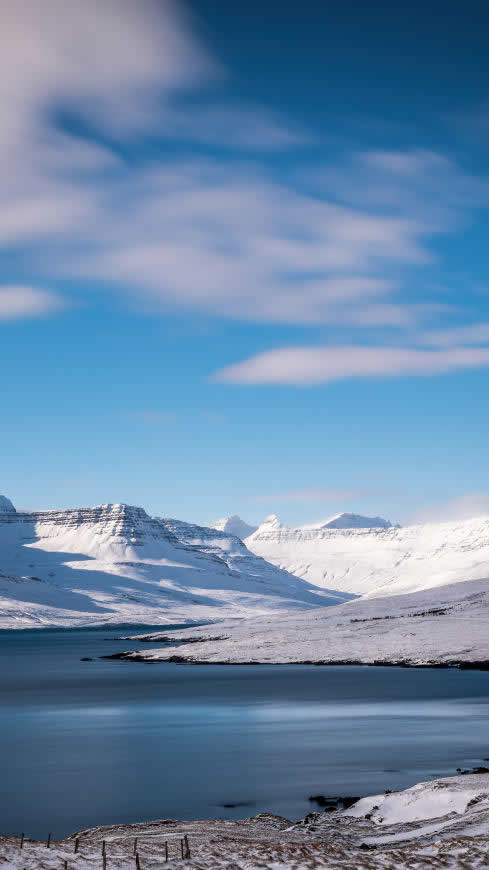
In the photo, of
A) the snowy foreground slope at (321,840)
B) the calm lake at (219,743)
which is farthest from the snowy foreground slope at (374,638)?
the snowy foreground slope at (321,840)

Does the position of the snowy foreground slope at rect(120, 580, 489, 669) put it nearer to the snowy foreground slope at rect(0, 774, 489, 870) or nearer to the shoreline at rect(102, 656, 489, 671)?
the shoreline at rect(102, 656, 489, 671)

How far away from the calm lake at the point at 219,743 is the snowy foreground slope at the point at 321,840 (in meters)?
4.31

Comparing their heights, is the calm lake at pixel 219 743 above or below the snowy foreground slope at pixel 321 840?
below

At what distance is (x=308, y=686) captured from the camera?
313 feet

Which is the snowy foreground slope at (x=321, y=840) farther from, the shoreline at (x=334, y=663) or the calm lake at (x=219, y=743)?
the shoreline at (x=334, y=663)

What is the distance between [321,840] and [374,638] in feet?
354

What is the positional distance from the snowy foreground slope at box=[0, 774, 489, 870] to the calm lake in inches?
170

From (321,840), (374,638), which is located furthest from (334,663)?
(321,840)

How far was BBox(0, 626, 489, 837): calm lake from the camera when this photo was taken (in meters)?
38.8

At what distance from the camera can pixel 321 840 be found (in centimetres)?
2802

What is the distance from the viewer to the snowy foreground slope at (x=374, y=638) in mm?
117812

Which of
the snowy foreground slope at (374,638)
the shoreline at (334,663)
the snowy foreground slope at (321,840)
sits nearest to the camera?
the snowy foreground slope at (321,840)

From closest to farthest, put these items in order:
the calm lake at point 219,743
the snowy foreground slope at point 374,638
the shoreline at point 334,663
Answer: the calm lake at point 219,743 < the shoreline at point 334,663 < the snowy foreground slope at point 374,638

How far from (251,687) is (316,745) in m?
43.6
